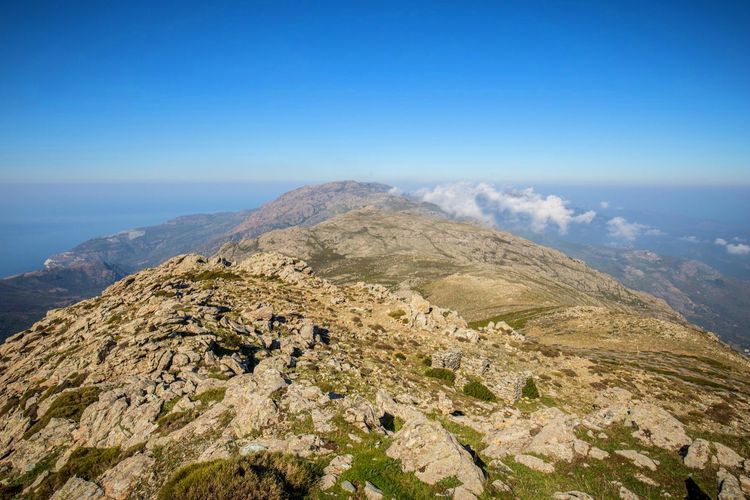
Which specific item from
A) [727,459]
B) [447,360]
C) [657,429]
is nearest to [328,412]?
[447,360]

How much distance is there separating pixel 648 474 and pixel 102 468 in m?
26.8

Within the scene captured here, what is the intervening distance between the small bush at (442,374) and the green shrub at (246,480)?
69.8 ft

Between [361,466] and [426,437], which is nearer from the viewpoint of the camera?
[361,466]

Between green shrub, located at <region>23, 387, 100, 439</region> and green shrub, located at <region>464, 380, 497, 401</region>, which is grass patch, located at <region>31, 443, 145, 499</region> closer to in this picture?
green shrub, located at <region>23, 387, 100, 439</region>

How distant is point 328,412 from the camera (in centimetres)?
1914

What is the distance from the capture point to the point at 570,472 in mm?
16625

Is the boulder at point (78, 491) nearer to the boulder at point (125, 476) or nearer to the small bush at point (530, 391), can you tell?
the boulder at point (125, 476)

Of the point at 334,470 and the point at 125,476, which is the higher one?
the point at 334,470

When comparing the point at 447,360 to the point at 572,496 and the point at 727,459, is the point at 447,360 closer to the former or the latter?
the point at 727,459

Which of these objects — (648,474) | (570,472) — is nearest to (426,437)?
(570,472)

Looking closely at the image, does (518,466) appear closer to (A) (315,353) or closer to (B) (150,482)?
(B) (150,482)

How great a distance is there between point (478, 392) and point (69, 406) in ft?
102

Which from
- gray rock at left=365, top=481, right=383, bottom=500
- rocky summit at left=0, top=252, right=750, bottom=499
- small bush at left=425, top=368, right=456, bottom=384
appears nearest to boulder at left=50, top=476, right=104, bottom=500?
rocky summit at left=0, top=252, right=750, bottom=499

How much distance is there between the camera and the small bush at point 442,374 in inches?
1324
